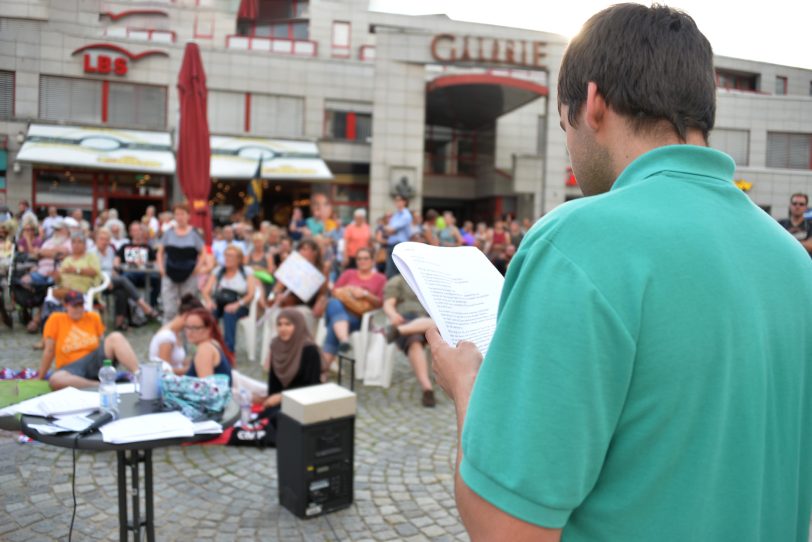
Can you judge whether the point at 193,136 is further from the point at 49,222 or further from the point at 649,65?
the point at 649,65

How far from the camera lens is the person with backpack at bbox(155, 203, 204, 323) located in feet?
29.7

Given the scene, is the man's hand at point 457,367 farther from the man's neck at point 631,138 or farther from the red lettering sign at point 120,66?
the red lettering sign at point 120,66

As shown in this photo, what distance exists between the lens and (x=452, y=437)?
5652 mm

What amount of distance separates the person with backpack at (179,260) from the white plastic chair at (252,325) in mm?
1184

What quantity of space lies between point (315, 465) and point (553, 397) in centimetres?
Result: 359

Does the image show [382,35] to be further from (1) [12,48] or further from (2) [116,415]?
(2) [116,415]

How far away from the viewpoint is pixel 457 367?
1.13 m

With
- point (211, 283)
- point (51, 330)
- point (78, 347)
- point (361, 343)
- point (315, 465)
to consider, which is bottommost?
point (315, 465)

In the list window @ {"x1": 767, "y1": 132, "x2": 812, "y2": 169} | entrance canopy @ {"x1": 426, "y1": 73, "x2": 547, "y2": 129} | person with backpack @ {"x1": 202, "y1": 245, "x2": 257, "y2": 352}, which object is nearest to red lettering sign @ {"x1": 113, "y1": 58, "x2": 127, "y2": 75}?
entrance canopy @ {"x1": 426, "y1": 73, "x2": 547, "y2": 129}

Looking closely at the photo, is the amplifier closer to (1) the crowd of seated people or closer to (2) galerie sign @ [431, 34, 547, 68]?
(1) the crowd of seated people

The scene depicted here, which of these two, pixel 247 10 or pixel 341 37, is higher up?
pixel 341 37

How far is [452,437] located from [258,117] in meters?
21.5

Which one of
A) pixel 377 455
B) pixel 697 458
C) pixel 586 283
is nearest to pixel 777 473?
pixel 697 458

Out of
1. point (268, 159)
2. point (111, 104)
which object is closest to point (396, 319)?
point (111, 104)
